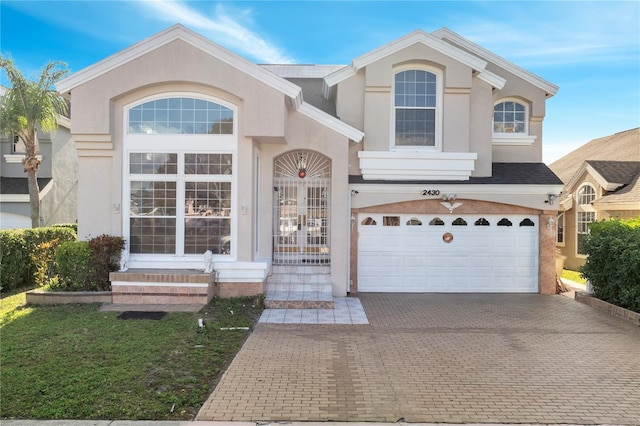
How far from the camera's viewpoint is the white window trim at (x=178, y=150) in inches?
430

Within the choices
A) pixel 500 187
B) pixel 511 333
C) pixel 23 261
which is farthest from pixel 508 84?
pixel 23 261

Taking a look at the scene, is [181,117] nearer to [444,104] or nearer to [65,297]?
[65,297]

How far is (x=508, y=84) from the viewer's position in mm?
14031

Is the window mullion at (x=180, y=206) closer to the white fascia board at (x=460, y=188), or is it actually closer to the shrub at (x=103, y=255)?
the shrub at (x=103, y=255)

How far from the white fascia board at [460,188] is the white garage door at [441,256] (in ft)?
2.53

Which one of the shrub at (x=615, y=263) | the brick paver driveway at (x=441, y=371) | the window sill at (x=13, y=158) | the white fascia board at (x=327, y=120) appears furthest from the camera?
the window sill at (x=13, y=158)

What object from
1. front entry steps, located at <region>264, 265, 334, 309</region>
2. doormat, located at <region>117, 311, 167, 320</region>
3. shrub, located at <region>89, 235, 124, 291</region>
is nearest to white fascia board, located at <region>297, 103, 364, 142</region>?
front entry steps, located at <region>264, 265, 334, 309</region>

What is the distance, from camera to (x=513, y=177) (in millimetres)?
13000

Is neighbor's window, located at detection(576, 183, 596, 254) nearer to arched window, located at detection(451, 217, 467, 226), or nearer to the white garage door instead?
the white garage door

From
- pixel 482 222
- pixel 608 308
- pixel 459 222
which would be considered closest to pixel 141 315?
pixel 459 222

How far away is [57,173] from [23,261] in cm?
759

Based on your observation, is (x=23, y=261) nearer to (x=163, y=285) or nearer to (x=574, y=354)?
(x=163, y=285)

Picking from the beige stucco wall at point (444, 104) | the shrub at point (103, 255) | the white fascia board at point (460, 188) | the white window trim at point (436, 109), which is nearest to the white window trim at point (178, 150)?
the shrub at point (103, 255)

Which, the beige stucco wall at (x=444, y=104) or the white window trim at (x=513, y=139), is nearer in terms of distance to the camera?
the beige stucco wall at (x=444, y=104)
